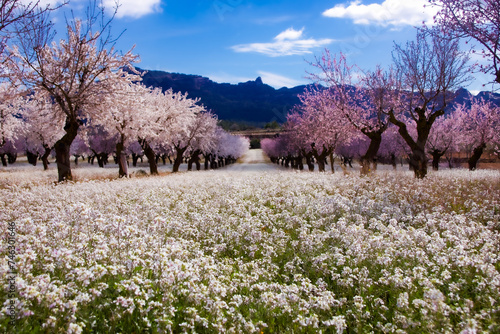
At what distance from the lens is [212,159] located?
224 feet

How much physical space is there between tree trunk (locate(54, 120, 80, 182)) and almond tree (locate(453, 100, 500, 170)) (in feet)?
133

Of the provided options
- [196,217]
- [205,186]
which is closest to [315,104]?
[205,186]

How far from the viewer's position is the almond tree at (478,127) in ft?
112

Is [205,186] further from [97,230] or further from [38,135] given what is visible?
[38,135]

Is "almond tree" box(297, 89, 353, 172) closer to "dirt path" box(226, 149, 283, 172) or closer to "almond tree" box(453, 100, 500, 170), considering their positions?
"dirt path" box(226, 149, 283, 172)

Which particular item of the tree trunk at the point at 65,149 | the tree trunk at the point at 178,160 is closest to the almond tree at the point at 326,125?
the tree trunk at the point at 178,160

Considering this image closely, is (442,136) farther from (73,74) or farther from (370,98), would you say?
(73,74)

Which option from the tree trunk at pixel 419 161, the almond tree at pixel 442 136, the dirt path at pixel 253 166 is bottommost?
the dirt path at pixel 253 166

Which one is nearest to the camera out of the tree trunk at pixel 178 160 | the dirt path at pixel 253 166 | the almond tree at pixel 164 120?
the almond tree at pixel 164 120

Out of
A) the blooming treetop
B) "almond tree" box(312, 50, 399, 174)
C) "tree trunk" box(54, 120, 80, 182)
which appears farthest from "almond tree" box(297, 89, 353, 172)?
"tree trunk" box(54, 120, 80, 182)

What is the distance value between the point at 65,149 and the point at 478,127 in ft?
143

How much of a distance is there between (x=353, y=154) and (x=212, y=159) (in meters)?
31.9

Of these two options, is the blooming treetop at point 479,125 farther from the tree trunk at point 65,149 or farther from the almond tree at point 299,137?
the tree trunk at point 65,149

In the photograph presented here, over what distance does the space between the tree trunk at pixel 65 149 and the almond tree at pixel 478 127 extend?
133 feet
